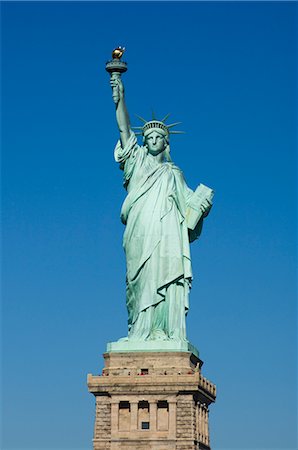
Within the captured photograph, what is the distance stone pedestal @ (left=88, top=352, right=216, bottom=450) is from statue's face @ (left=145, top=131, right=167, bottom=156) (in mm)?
7976

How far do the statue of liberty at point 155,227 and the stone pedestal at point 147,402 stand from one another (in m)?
1.02

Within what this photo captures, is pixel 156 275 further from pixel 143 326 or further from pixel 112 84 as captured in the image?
pixel 112 84

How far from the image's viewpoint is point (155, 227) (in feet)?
188

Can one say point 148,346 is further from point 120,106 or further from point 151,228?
point 120,106

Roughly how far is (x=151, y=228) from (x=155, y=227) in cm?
15

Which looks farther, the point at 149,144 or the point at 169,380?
the point at 149,144

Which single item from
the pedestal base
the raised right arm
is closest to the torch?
the raised right arm

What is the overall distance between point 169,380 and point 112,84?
1151cm

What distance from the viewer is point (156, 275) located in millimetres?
56688

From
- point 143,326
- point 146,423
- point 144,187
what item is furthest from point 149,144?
point 146,423

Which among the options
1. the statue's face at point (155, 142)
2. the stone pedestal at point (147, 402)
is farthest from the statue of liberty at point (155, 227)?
the stone pedestal at point (147, 402)

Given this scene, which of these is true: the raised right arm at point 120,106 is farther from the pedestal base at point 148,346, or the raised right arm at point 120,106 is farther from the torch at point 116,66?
the pedestal base at point 148,346

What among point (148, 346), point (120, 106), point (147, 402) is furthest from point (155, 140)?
point (147, 402)

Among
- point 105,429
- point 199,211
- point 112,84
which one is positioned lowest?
point 105,429
